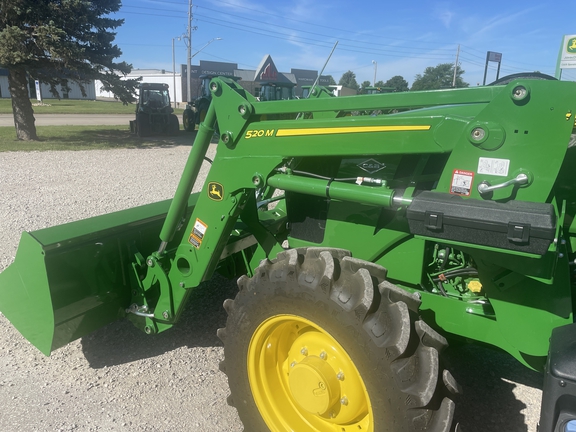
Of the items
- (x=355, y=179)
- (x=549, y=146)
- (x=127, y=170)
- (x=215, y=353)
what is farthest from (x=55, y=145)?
(x=549, y=146)

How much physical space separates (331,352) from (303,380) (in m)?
0.20

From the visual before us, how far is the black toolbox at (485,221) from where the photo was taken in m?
1.68

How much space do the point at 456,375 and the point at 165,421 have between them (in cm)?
195

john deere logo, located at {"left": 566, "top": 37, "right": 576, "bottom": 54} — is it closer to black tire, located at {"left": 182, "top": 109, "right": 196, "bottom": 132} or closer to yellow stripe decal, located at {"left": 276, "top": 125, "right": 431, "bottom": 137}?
yellow stripe decal, located at {"left": 276, "top": 125, "right": 431, "bottom": 137}

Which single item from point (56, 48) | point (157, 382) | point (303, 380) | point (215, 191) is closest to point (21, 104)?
point (56, 48)

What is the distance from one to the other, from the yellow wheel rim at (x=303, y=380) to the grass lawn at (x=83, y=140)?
13270 millimetres

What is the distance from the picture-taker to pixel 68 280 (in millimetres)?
3021

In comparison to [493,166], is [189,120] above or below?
below

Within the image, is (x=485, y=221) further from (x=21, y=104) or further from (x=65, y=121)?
(x=65, y=121)

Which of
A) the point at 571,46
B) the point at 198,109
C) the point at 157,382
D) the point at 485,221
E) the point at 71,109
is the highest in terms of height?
the point at 571,46

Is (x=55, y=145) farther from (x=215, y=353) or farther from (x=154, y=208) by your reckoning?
(x=215, y=353)

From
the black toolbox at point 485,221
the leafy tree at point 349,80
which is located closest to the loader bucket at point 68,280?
the black toolbox at point 485,221

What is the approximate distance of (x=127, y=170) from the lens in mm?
10750

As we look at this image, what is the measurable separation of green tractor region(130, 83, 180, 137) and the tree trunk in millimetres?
4205
